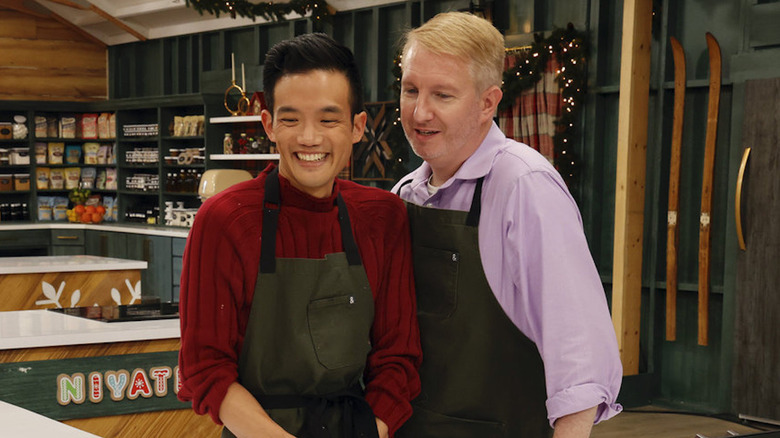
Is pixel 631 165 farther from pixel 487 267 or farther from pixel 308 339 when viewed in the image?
pixel 308 339

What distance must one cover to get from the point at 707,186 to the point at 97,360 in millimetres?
3863

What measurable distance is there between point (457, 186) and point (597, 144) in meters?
4.72

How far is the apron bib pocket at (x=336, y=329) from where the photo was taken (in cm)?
164

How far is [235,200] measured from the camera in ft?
5.34

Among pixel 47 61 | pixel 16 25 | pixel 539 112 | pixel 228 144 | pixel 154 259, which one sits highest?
pixel 16 25

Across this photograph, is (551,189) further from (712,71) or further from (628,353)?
(628,353)

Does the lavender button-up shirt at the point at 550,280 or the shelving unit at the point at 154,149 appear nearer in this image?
the lavender button-up shirt at the point at 550,280

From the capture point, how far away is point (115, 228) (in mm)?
9734

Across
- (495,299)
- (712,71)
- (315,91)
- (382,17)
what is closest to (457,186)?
(495,299)

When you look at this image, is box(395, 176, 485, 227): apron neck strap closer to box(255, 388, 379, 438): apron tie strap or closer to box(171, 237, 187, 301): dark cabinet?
box(255, 388, 379, 438): apron tie strap

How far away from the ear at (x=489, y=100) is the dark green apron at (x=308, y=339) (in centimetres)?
36

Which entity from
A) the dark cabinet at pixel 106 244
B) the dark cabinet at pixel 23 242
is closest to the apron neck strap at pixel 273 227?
the dark cabinet at pixel 106 244

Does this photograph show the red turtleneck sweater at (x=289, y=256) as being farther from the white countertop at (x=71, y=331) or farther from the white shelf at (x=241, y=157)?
the white shelf at (x=241, y=157)

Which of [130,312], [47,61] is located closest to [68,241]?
[47,61]
